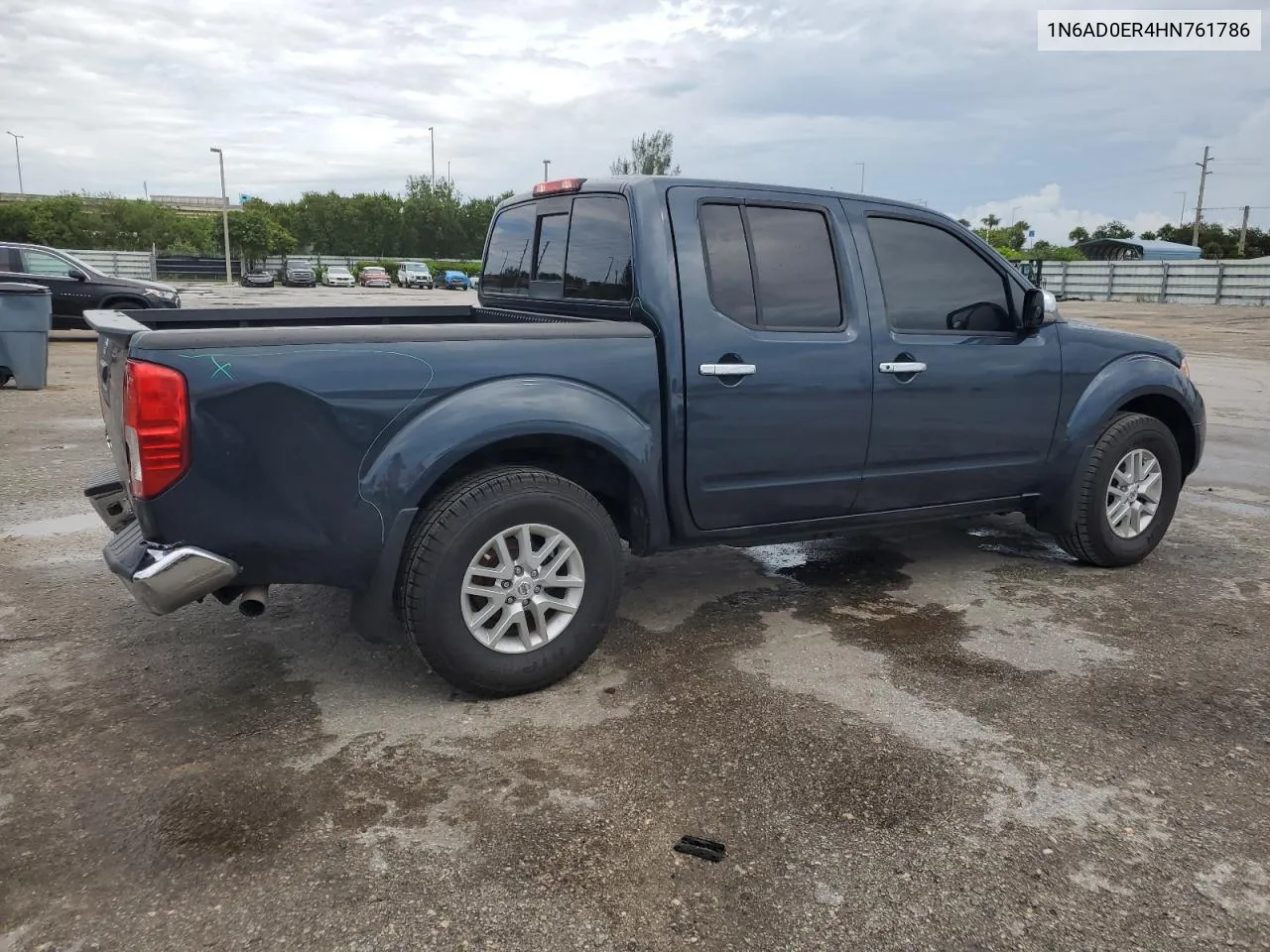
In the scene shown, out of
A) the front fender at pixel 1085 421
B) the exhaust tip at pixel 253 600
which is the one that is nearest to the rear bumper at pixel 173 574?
the exhaust tip at pixel 253 600

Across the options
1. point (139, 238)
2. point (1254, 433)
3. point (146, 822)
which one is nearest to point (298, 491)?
point (146, 822)

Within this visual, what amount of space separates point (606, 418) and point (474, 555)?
26.9 inches

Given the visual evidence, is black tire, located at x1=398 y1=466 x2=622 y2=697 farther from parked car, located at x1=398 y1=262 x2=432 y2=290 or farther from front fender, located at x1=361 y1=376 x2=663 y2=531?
parked car, located at x1=398 y1=262 x2=432 y2=290

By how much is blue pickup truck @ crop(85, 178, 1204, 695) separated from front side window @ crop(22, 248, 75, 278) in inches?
523

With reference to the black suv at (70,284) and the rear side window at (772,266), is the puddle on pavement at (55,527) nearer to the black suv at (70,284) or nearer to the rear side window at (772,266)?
the rear side window at (772,266)

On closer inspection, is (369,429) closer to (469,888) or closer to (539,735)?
(539,735)

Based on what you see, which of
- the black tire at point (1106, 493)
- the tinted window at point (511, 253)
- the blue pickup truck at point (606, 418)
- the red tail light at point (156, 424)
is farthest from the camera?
the black tire at point (1106, 493)

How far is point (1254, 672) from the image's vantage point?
3824 millimetres

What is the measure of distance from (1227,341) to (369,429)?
22.6 metres

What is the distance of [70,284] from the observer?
15555 millimetres

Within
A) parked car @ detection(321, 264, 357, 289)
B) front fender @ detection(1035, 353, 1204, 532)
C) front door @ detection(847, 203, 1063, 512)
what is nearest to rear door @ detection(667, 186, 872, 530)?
front door @ detection(847, 203, 1063, 512)

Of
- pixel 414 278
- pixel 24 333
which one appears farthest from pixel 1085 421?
pixel 414 278

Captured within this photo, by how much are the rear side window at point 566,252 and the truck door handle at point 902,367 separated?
3.79 ft

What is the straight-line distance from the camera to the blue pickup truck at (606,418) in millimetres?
3078
